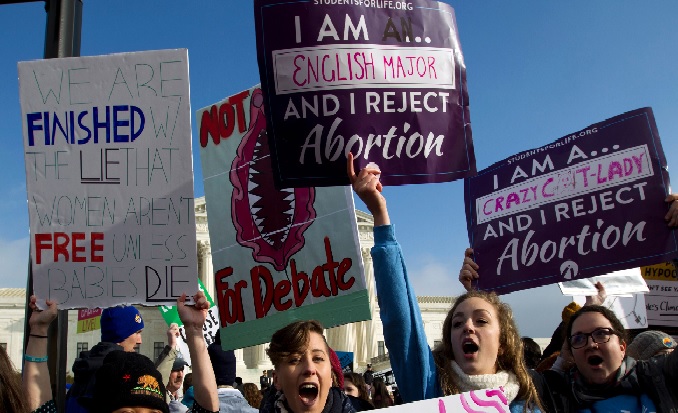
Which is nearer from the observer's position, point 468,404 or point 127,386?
point 468,404

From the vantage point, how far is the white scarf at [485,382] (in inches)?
103

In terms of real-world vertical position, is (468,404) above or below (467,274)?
below

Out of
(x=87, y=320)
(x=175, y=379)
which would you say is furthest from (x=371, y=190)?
(x=87, y=320)

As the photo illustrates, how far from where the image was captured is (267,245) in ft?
15.9

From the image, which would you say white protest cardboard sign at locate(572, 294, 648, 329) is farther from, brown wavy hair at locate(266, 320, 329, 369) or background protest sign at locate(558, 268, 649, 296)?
brown wavy hair at locate(266, 320, 329, 369)

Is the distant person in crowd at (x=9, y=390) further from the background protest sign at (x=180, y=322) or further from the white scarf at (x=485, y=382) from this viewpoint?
the background protest sign at (x=180, y=322)

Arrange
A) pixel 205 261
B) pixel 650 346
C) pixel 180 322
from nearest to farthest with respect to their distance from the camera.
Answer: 1. pixel 650 346
2. pixel 180 322
3. pixel 205 261

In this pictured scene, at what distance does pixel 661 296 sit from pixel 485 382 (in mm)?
4969

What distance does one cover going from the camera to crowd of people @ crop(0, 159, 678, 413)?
8.57 ft

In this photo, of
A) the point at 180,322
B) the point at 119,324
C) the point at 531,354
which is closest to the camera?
the point at 119,324

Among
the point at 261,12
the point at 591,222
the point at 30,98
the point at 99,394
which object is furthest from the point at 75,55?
the point at 591,222

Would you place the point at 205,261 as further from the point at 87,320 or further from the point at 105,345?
the point at 105,345

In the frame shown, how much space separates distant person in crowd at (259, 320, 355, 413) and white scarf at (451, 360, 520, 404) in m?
0.55

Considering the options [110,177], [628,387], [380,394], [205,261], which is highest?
[205,261]
